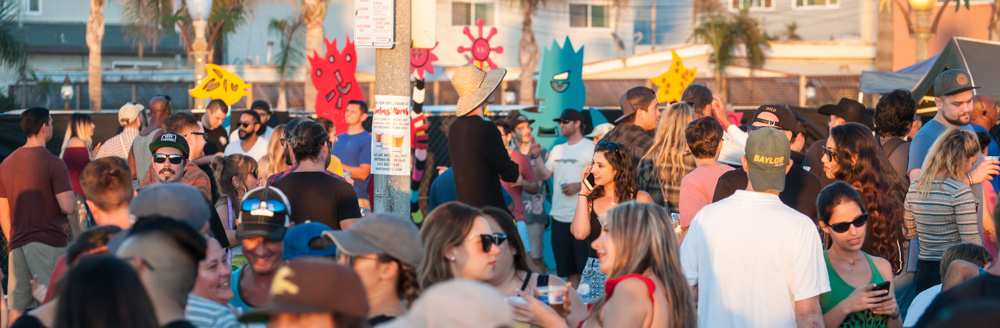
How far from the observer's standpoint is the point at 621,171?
815 cm

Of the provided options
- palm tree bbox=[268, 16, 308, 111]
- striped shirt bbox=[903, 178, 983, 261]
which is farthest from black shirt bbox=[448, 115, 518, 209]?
palm tree bbox=[268, 16, 308, 111]

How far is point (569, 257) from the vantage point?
416 inches

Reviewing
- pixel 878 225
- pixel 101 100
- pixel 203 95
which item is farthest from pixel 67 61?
pixel 878 225

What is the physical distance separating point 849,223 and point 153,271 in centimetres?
316

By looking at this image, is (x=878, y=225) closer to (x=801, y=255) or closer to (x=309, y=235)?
(x=801, y=255)

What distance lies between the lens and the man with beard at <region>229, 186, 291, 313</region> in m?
6.09

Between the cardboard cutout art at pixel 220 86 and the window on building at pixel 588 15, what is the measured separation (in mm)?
41009

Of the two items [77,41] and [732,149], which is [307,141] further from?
[77,41]

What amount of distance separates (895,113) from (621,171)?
2.22 metres

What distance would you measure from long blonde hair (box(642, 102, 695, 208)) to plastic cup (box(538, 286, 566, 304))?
11.6 feet

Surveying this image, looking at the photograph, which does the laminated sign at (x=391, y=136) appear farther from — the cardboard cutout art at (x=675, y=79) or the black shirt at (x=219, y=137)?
the cardboard cutout art at (x=675, y=79)

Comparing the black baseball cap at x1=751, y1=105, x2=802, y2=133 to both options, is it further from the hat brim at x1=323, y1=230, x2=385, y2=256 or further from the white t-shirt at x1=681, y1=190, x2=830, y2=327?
the hat brim at x1=323, y1=230, x2=385, y2=256

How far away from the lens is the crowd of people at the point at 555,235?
392cm

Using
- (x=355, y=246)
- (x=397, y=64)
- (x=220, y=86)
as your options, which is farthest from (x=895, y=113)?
(x=220, y=86)
